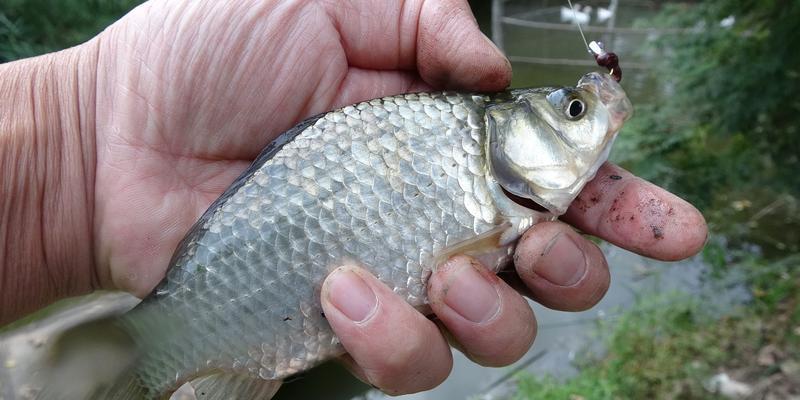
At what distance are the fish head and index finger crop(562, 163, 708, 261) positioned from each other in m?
0.19

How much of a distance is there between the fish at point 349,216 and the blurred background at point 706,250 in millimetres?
1750

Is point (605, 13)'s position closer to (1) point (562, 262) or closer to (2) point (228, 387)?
(1) point (562, 262)

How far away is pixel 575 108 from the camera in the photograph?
171 cm

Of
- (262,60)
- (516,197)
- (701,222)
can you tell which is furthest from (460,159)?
(262,60)

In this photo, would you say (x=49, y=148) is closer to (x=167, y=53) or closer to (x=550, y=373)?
(x=167, y=53)

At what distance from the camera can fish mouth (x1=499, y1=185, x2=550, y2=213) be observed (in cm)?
172

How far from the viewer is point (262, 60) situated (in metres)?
2.18

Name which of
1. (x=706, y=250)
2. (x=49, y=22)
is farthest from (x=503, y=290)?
(x=49, y=22)

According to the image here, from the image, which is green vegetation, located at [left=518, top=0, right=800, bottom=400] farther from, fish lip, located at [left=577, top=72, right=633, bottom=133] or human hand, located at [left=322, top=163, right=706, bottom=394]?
fish lip, located at [left=577, top=72, right=633, bottom=133]

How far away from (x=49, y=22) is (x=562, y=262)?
551 cm

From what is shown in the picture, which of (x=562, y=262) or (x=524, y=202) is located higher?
(x=524, y=202)

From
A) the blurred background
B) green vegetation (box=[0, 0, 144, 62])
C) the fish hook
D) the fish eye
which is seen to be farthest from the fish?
green vegetation (box=[0, 0, 144, 62])

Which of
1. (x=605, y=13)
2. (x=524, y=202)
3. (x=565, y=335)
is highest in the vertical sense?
(x=524, y=202)

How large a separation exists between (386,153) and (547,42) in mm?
9971
